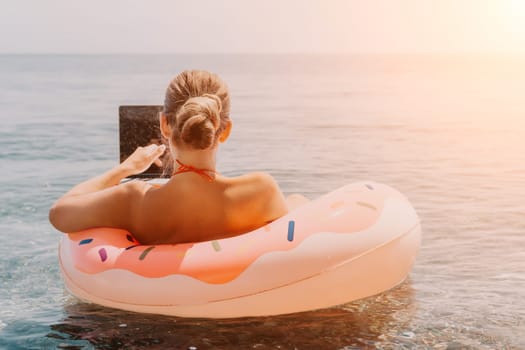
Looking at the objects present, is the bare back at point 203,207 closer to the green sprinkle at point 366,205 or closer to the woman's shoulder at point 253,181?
the woman's shoulder at point 253,181

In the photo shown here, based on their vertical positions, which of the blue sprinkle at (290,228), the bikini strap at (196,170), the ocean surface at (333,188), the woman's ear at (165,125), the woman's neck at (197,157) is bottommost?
the ocean surface at (333,188)

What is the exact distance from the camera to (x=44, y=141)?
35.4 ft

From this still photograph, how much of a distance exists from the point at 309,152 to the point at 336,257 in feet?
20.6

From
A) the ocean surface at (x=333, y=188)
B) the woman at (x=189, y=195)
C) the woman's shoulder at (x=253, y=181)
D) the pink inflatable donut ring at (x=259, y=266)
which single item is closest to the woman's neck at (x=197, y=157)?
the woman at (x=189, y=195)

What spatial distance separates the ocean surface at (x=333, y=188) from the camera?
150 inches

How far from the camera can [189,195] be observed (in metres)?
3.85

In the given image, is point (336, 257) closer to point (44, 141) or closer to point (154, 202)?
point (154, 202)

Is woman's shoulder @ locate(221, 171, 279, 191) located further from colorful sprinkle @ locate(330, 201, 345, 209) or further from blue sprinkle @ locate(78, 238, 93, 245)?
blue sprinkle @ locate(78, 238, 93, 245)

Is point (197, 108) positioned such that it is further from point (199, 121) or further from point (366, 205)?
point (366, 205)

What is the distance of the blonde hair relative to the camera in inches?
146

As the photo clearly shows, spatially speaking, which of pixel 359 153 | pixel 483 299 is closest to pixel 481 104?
pixel 359 153

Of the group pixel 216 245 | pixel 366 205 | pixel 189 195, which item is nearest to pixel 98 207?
pixel 189 195

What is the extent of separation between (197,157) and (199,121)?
204mm

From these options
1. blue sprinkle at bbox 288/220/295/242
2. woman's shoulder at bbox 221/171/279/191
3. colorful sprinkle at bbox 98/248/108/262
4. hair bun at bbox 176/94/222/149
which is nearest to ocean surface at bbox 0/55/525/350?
colorful sprinkle at bbox 98/248/108/262
